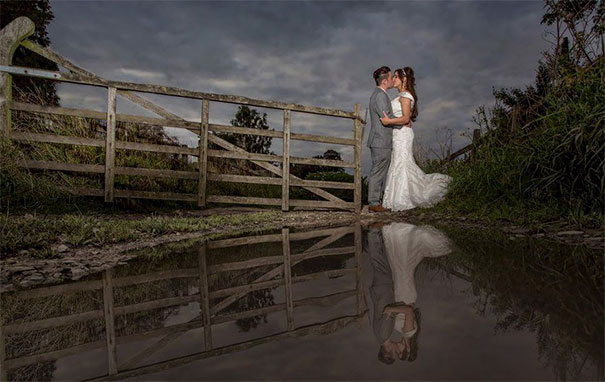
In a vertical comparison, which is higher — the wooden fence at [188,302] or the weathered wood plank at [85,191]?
the weathered wood plank at [85,191]

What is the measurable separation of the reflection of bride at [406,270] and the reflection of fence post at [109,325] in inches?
34.3

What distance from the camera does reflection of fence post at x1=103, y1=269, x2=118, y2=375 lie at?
1193 mm

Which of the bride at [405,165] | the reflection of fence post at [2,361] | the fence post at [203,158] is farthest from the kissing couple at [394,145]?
the reflection of fence post at [2,361]

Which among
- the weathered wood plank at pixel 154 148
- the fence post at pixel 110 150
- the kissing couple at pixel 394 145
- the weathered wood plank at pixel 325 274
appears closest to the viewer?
the weathered wood plank at pixel 325 274

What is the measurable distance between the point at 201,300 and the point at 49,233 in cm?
234

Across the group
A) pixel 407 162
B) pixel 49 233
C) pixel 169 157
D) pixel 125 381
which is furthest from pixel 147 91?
pixel 125 381

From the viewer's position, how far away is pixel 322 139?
8.49 m

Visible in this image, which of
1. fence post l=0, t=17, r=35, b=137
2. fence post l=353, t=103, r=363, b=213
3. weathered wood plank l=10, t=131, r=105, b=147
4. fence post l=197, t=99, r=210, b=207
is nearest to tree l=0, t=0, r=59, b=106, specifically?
fence post l=0, t=17, r=35, b=137

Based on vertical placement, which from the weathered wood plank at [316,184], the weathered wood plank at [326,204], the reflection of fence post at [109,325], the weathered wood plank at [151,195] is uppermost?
the weathered wood plank at [316,184]

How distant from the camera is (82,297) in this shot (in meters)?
1.95

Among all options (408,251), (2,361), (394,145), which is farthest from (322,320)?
(394,145)

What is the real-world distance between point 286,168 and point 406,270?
6.05 metres

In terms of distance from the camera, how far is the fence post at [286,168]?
26.4 feet

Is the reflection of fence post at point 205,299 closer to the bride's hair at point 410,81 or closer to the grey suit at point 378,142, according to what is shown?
the grey suit at point 378,142
